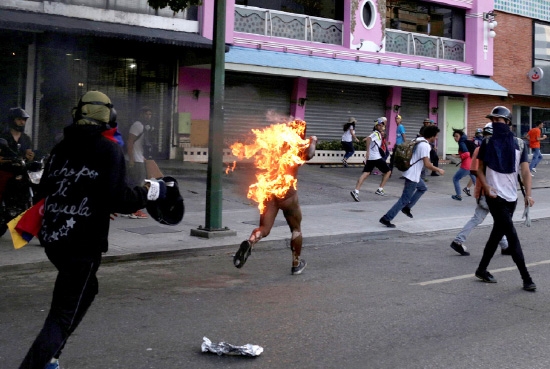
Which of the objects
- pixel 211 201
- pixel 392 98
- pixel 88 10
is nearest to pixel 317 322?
pixel 211 201

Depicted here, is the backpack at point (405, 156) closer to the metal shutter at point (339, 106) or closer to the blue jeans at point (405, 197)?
the blue jeans at point (405, 197)

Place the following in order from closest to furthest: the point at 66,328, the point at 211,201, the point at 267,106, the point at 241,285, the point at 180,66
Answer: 1. the point at 66,328
2. the point at 241,285
3. the point at 211,201
4. the point at 180,66
5. the point at 267,106

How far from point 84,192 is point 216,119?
6.37 metres

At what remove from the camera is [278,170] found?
7.54m

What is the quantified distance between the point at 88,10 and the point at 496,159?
464 inches

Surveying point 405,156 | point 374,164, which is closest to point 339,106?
point 374,164

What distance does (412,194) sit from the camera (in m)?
11.5

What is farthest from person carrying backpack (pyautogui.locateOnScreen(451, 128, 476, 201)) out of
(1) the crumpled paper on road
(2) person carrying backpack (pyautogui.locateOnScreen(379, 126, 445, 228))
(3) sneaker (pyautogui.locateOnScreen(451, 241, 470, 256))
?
(1) the crumpled paper on road

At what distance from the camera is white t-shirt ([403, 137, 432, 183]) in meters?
11.4

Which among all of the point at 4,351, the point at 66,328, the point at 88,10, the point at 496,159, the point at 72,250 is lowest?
the point at 4,351

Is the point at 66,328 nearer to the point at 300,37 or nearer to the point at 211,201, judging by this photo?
the point at 211,201

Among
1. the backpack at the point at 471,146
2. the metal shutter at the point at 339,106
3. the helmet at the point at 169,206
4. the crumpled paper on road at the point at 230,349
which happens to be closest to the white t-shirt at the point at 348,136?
the metal shutter at the point at 339,106

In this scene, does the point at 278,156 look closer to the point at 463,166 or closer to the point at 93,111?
the point at 93,111

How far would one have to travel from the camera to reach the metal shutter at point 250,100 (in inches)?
810
